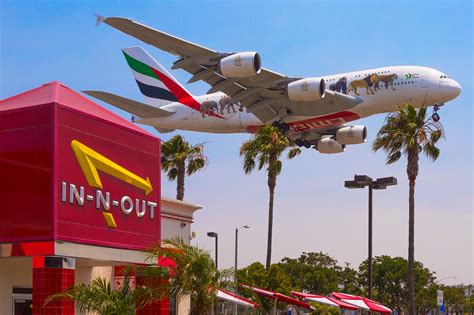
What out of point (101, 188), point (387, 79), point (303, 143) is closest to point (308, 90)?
point (387, 79)

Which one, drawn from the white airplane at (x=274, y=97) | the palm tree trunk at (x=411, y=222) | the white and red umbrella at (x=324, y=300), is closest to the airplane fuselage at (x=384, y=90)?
the white airplane at (x=274, y=97)

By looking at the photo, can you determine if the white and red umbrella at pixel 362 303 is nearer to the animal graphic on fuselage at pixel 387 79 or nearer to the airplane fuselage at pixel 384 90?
the airplane fuselage at pixel 384 90

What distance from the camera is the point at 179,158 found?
56.0m

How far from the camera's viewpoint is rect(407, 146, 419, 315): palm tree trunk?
39719 millimetres

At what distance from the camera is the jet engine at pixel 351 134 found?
46.9m

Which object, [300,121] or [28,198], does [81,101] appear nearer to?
[28,198]

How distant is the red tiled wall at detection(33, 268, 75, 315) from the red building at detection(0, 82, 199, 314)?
0.02 metres

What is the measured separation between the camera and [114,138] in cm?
1967

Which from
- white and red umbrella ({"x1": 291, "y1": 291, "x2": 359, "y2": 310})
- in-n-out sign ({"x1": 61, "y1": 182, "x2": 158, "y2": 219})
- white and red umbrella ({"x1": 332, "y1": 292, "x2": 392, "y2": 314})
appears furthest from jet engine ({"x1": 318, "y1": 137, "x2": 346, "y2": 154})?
in-n-out sign ({"x1": 61, "y1": 182, "x2": 158, "y2": 219})

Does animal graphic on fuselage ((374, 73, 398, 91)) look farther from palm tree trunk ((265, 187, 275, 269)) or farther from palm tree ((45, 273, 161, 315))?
palm tree ((45, 273, 161, 315))

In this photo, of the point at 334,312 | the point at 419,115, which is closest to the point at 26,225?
the point at 419,115

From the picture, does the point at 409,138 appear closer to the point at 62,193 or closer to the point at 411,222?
the point at 411,222

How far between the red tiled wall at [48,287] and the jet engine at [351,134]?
104 ft

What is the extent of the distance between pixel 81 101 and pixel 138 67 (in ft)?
125
